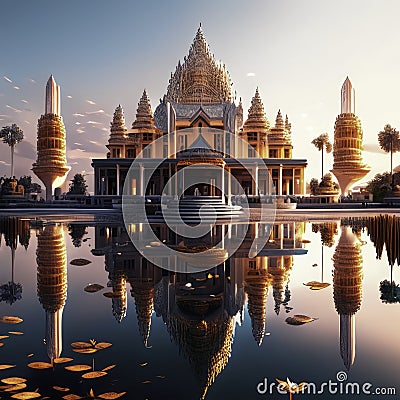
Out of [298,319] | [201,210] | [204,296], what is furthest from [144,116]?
[298,319]

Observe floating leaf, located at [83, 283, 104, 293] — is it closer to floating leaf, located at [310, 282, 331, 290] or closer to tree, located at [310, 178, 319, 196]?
floating leaf, located at [310, 282, 331, 290]

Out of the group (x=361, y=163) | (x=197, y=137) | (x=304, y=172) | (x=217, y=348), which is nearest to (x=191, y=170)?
(x=197, y=137)

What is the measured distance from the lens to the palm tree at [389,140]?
65.7 m

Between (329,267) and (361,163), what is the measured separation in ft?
144

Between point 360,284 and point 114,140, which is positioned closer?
point 360,284

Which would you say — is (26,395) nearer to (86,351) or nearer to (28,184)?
(86,351)

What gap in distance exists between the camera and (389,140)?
66375 mm

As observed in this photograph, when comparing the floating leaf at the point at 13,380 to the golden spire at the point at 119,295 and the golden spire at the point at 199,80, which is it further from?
the golden spire at the point at 199,80

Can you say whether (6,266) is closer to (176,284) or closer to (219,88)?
(176,284)

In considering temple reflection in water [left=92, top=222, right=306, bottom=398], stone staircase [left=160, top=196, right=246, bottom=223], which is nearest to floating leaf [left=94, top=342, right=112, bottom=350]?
temple reflection in water [left=92, top=222, right=306, bottom=398]

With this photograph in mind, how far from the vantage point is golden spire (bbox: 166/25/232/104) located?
5288 centimetres

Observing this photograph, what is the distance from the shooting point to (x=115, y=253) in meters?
11.2

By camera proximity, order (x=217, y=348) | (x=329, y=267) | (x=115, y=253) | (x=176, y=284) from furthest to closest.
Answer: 1. (x=115, y=253)
2. (x=329, y=267)
3. (x=176, y=284)
4. (x=217, y=348)

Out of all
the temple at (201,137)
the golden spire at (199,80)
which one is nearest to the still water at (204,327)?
the temple at (201,137)
